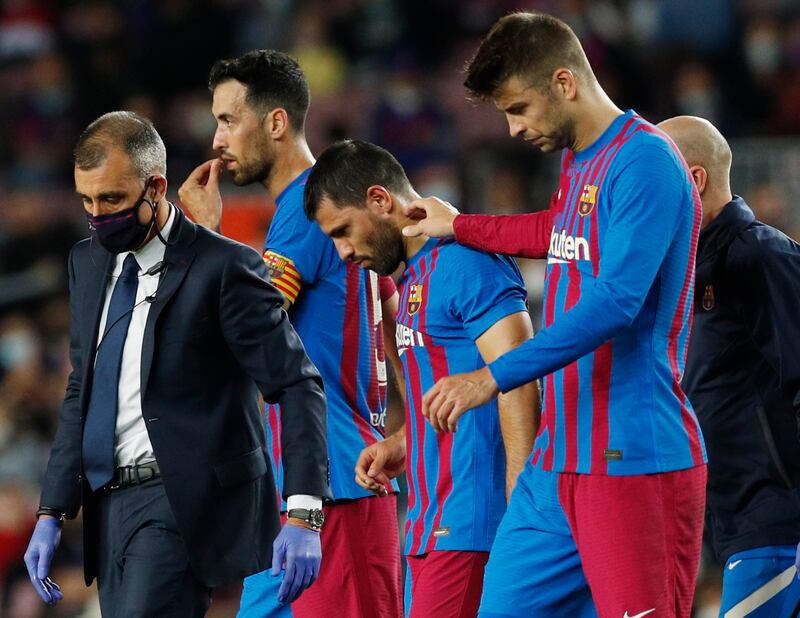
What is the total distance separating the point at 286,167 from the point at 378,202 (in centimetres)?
70

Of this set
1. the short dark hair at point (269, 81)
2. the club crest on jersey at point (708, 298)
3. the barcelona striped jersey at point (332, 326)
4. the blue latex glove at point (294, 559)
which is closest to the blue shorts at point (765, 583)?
the club crest on jersey at point (708, 298)

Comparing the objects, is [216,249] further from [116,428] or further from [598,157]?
[598,157]

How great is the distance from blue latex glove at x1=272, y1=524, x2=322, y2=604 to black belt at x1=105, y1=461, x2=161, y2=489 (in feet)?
1.34

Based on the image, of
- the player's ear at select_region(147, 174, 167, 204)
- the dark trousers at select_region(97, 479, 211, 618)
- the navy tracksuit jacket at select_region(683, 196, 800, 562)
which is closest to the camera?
the dark trousers at select_region(97, 479, 211, 618)

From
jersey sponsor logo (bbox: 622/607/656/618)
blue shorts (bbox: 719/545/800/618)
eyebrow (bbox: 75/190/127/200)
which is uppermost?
eyebrow (bbox: 75/190/127/200)

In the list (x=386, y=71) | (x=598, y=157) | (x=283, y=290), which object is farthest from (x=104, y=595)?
(x=386, y=71)

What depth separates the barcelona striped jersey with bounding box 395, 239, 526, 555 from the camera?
4.55m

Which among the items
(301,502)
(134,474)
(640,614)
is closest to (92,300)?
(134,474)

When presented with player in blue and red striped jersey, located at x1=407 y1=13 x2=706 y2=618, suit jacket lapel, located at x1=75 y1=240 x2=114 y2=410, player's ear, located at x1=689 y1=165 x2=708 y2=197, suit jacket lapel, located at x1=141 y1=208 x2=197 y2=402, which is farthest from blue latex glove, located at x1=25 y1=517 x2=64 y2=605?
player's ear, located at x1=689 y1=165 x2=708 y2=197

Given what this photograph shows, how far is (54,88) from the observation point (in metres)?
13.0

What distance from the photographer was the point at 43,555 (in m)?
4.41

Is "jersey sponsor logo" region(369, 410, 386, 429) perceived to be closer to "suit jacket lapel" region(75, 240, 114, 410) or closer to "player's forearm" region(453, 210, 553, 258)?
"player's forearm" region(453, 210, 553, 258)

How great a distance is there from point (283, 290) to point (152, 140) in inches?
33.4

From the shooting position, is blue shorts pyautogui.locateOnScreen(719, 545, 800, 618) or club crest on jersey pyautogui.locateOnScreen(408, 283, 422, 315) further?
blue shorts pyautogui.locateOnScreen(719, 545, 800, 618)
